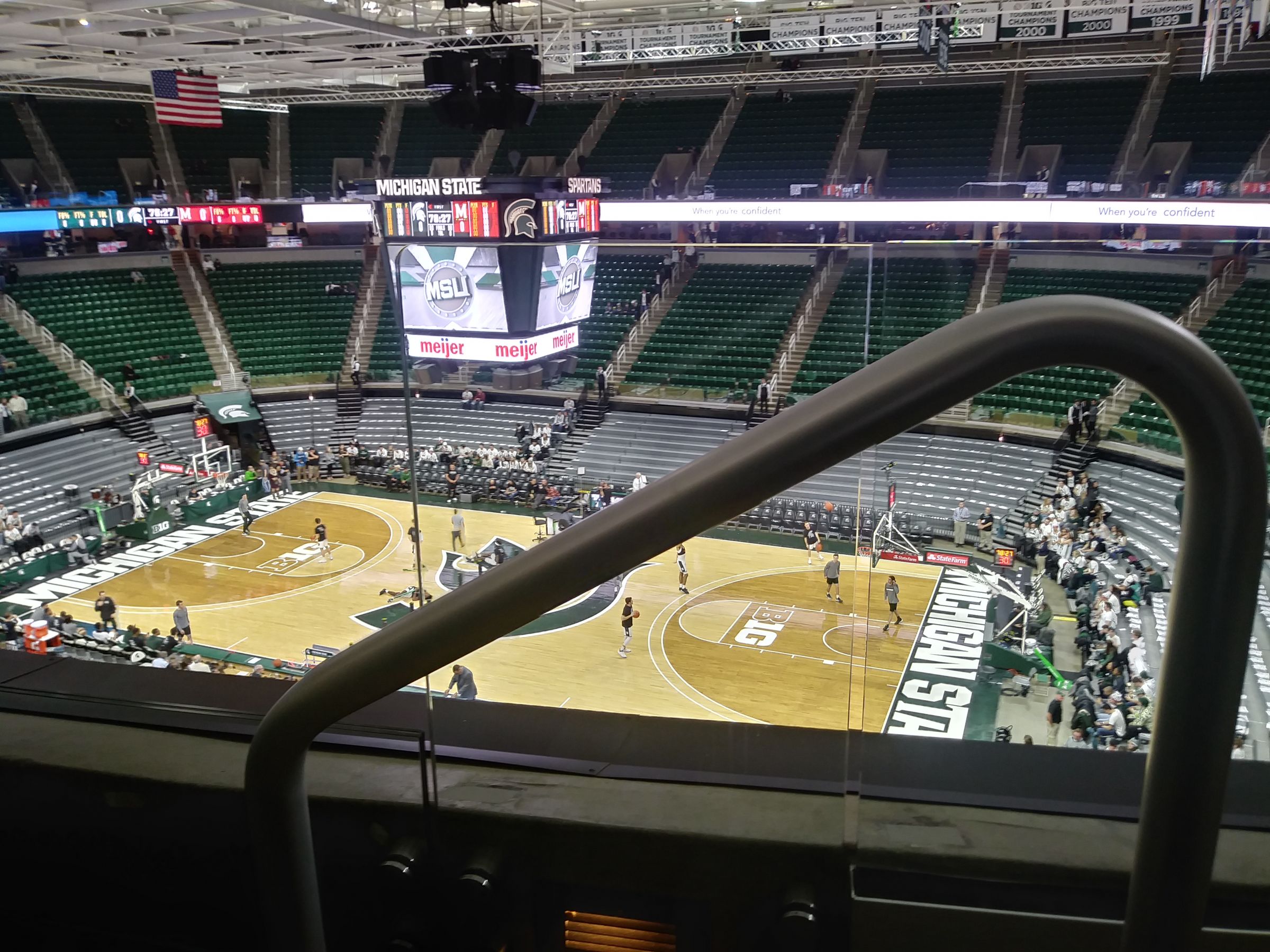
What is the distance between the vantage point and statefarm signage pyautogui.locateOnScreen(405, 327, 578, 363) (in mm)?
2018

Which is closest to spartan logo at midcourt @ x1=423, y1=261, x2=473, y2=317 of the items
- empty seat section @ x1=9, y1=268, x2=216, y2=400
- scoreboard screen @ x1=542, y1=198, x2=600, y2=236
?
scoreboard screen @ x1=542, y1=198, x2=600, y2=236

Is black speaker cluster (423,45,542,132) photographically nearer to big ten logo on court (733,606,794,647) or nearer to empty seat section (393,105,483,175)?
big ten logo on court (733,606,794,647)

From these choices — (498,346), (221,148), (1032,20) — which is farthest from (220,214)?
(498,346)

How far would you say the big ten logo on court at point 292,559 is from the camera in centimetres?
1149

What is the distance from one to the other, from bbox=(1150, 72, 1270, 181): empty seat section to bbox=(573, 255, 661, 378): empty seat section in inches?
916

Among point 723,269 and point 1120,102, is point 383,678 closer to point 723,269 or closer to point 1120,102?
point 723,269

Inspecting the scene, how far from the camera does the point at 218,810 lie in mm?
1812

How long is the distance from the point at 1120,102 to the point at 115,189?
29046mm

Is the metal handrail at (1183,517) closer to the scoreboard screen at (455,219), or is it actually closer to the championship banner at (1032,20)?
the scoreboard screen at (455,219)

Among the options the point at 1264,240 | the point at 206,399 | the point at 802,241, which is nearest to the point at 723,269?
the point at 802,241

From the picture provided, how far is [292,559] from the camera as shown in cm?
1317

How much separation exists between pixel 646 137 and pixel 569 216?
26546 mm

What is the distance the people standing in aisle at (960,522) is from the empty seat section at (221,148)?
33.2m

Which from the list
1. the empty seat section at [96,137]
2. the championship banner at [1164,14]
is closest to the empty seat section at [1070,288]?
the championship banner at [1164,14]
